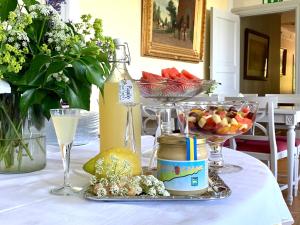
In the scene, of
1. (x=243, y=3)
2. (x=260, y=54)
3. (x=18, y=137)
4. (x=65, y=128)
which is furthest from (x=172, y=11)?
(x=65, y=128)

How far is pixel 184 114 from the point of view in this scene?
94 cm

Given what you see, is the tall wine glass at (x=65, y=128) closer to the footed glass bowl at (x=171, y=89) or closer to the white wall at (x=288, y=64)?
the footed glass bowl at (x=171, y=89)

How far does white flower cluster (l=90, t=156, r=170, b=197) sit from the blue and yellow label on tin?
18 mm

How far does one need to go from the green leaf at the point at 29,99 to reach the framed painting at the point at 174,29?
3.14 meters

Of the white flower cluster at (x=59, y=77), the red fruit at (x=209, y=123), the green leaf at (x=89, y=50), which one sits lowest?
the red fruit at (x=209, y=123)

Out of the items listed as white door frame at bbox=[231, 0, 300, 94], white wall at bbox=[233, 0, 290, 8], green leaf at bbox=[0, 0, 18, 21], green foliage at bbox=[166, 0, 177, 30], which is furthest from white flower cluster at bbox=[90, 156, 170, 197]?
white wall at bbox=[233, 0, 290, 8]

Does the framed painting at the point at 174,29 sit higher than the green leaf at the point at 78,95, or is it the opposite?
the framed painting at the point at 174,29

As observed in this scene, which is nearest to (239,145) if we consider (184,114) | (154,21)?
(154,21)

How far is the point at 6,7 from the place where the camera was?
2.85ft

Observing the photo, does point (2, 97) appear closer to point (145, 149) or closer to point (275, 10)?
point (145, 149)

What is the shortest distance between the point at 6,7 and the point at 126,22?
2.92 meters

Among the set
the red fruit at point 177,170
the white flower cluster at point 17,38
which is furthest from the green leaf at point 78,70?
the red fruit at point 177,170

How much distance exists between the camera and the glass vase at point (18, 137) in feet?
2.81

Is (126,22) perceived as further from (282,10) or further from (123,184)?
(123,184)
